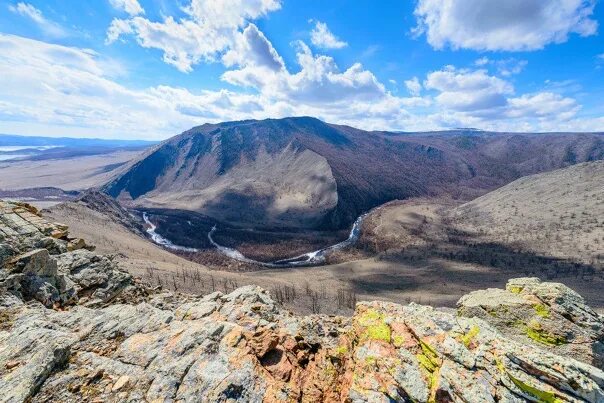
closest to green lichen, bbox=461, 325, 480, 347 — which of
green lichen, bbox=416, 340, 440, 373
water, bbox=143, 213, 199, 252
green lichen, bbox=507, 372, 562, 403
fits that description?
green lichen, bbox=416, 340, 440, 373

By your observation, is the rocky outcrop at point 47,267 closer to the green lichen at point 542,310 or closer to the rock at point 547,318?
the rock at point 547,318

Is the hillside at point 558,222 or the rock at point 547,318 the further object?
the hillside at point 558,222

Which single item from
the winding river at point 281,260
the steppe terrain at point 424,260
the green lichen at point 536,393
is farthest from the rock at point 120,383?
the winding river at point 281,260

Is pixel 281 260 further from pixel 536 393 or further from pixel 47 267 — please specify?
pixel 536 393

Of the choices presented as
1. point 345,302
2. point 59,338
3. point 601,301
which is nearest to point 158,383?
point 59,338

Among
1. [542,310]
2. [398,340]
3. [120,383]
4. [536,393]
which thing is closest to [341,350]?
[398,340]

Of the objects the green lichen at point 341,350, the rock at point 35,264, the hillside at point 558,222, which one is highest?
the rock at point 35,264
